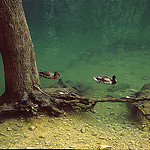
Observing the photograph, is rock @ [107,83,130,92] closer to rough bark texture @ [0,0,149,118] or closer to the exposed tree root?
the exposed tree root

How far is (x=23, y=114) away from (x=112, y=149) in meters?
2.26

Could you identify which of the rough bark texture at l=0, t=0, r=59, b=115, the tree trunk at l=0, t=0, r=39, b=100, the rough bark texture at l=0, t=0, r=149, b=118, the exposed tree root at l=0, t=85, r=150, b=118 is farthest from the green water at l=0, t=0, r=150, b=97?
the tree trunk at l=0, t=0, r=39, b=100

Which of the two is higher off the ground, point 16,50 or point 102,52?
point 16,50

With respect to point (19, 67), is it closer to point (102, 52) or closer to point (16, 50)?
point (16, 50)

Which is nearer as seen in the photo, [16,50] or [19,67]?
[16,50]

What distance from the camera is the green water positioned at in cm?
948

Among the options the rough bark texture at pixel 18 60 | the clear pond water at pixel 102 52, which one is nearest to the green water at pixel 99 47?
the clear pond water at pixel 102 52

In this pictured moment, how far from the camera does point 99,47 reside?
1513cm

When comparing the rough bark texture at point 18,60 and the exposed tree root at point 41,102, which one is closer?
the rough bark texture at point 18,60

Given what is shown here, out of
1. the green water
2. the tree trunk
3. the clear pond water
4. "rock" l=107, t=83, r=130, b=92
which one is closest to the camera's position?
the tree trunk

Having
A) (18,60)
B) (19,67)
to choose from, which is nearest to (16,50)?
(18,60)

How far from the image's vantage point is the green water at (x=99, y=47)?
9484 millimetres

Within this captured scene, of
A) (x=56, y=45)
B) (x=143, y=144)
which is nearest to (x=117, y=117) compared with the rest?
(x=143, y=144)

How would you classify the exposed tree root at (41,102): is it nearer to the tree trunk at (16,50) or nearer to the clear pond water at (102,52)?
the tree trunk at (16,50)
